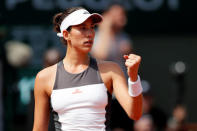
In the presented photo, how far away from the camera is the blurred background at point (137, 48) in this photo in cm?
759

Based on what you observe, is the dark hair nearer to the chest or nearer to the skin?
the skin

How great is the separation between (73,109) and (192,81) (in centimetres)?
464

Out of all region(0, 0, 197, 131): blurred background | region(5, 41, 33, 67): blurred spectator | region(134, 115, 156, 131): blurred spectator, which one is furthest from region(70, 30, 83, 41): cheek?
region(5, 41, 33, 67): blurred spectator

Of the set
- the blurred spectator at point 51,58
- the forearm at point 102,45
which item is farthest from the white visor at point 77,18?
the blurred spectator at point 51,58

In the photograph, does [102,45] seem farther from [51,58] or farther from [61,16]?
[61,16]

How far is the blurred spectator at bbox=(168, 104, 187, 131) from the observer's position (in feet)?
25.3

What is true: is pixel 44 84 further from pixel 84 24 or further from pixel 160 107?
pixel 160 107

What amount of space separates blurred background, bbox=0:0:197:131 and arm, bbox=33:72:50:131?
279cm

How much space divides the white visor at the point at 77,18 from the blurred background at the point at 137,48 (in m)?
2.98

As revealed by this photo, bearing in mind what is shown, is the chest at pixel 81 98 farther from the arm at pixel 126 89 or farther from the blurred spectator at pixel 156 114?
the blurred spectator at pixel 156 114

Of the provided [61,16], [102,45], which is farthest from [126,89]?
[102,45]

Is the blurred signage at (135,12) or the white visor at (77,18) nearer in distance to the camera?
the white visor at (77,18)

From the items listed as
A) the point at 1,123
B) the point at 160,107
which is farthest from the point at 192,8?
the point at 1,123

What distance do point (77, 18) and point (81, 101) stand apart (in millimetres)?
617
